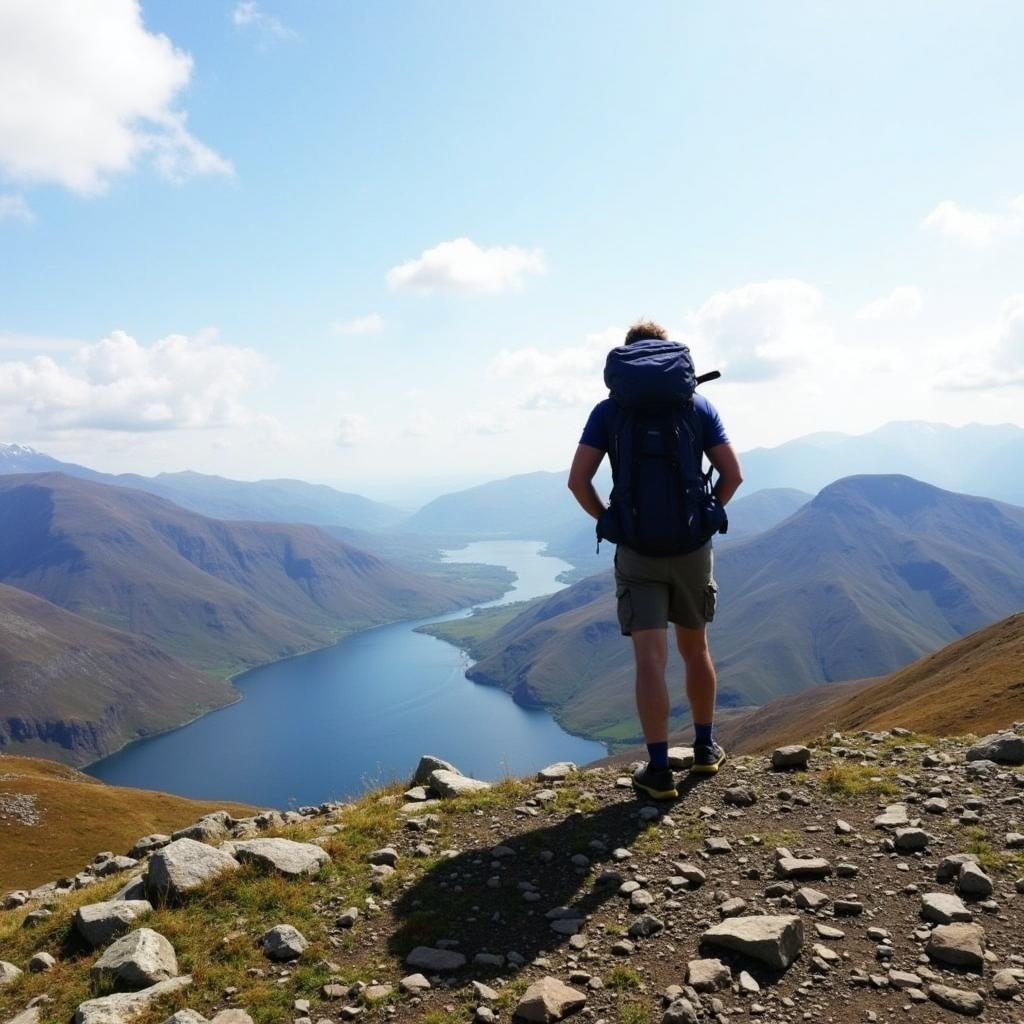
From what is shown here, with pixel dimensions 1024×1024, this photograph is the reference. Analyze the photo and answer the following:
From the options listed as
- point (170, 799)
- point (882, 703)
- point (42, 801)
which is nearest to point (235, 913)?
point (882, 703)

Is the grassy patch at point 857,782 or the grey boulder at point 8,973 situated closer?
the grey boulder at point 8,973

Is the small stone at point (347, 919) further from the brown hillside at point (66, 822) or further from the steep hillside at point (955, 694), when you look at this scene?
the brown hillside at point (66, 822)

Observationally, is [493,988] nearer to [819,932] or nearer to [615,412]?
[819,932]

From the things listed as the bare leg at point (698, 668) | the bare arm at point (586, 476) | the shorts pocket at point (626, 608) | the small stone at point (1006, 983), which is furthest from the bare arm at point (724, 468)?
the small stone at point (1006, 983)

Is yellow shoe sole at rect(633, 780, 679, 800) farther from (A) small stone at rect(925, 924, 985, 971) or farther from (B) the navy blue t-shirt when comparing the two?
(B) the navy blue t-shirt

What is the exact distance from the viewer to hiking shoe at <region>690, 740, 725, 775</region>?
10039 mm

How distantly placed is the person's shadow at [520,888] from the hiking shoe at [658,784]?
0.14 metres

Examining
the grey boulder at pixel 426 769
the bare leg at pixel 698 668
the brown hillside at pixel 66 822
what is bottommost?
the brown hillside at pixel 66 822

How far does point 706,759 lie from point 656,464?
183 inches

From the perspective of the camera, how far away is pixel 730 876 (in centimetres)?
722

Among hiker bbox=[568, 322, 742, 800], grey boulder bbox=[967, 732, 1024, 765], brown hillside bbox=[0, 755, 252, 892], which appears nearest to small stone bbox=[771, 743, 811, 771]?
hiker bbox=[568, 322, 742, 800]

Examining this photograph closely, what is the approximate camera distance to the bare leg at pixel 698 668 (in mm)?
9227

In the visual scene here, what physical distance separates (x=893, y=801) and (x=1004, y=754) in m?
2.65

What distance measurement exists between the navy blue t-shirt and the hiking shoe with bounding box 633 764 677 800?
4280 millimetres
